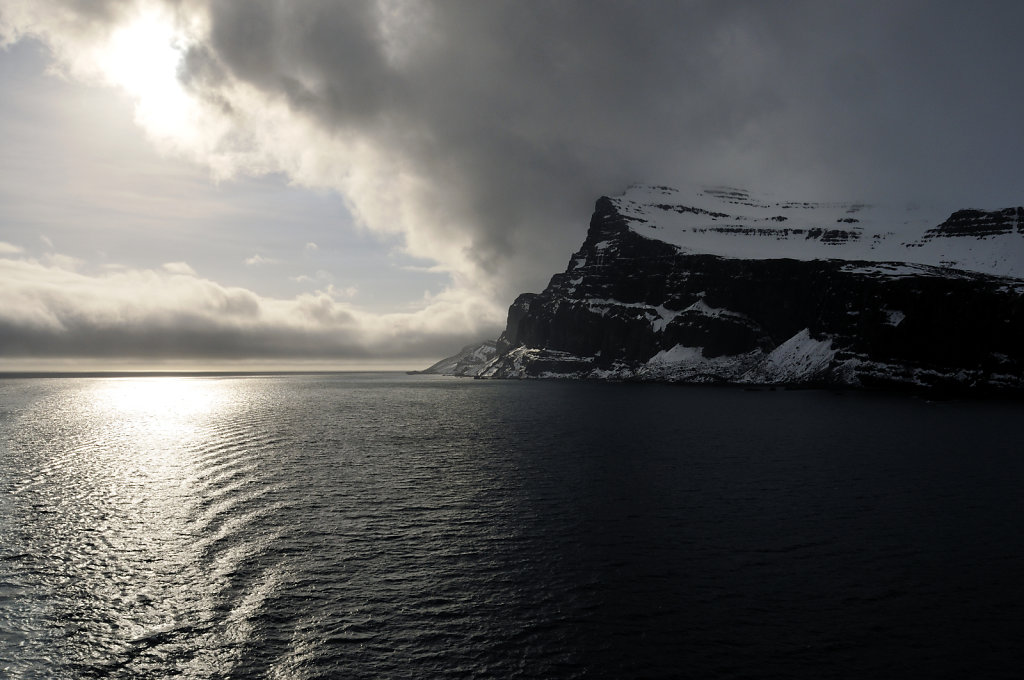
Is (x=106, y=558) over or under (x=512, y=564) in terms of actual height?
under

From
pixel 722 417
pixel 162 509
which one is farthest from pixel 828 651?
pixel 722 417

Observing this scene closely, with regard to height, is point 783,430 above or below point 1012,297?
below

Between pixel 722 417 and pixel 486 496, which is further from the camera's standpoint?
pixel 722 417

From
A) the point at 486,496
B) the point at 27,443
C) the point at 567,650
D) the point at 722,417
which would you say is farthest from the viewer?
the point at 722,417

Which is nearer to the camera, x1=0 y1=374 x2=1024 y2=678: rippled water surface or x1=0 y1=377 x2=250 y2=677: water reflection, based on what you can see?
x1=0 y1=374 x2=1024 y2=678: rippled water surface

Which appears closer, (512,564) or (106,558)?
(512,564)

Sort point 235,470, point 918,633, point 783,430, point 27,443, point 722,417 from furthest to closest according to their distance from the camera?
1. point 722,417
2. point 783,430
3. point 27,443
4. point 235,470
5. point 918,633

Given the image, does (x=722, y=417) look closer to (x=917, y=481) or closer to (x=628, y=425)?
(x=628, y=425)

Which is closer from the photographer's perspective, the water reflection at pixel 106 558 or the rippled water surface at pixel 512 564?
the rippled water surface at pixel 512 564
